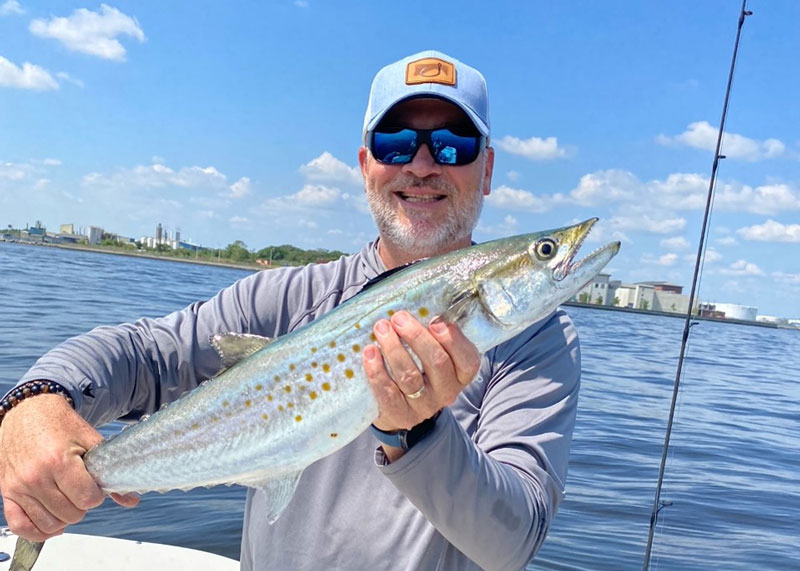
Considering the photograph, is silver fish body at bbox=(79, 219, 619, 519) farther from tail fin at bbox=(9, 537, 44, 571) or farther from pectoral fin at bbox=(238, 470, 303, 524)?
tail fin at bbox=(9, 537, 44, 571)

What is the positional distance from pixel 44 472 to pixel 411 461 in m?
1.29

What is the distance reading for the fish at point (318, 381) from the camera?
2.32 m

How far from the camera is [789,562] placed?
8.68 m

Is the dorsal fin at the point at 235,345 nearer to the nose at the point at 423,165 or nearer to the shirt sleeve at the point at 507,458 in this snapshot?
the shirt sleeve at the point at 507,458

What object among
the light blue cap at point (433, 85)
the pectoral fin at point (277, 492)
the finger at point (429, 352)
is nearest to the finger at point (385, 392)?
the finger at point (429, 352)

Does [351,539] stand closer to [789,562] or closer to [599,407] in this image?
[789,562]

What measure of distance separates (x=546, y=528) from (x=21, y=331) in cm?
1842

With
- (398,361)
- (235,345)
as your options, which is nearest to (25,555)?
(235,345)

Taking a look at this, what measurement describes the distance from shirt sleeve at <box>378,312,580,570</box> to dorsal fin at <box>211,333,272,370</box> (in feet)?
2.30

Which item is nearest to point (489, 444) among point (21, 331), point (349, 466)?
point (349, 466)

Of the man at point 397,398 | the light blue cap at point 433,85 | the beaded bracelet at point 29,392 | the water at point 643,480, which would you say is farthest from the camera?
the water at point 643,480

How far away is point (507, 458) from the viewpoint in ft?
8.48

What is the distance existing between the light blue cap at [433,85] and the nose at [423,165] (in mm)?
263

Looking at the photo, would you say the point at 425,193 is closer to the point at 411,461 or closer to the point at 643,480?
the point at 411,461
